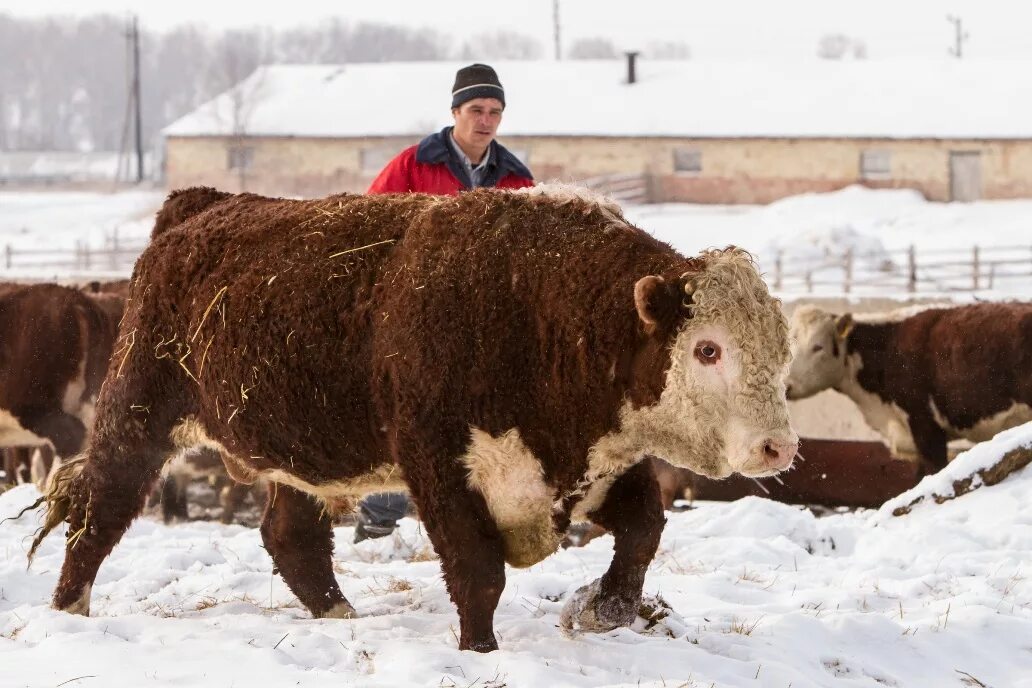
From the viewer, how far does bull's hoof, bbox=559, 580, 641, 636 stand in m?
5.09

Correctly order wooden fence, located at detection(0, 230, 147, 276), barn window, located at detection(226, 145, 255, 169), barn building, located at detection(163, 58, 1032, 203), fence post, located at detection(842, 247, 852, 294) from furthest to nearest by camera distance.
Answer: barn window, located at detection(226, 145, 255, 169) < barn building, located at detection(163, 58, 1032, 203) < wooden fence, located at detection(0, 230, 147, 276) < fence post, located at detection(842, 247, 852, 294)

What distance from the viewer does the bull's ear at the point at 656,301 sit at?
454cm

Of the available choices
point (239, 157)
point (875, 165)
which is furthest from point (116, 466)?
point (239, 157)

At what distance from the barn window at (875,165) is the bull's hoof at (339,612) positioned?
37.2m

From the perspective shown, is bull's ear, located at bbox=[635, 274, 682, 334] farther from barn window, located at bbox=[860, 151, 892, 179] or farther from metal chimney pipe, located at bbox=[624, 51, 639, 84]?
metal chimney pipe, located at bbox=[624, 51, 639, 84]

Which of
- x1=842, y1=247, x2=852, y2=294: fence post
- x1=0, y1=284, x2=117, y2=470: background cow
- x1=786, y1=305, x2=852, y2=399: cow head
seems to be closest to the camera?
x1=0, y1=284, x2=117, y2=470: background cow

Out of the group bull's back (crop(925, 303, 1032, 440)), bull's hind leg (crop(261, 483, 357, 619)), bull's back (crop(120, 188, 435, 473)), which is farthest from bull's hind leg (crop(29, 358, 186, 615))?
bull's back (crop(925, 303, 1032, 440))

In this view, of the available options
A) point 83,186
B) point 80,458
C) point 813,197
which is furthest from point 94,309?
point 83,186

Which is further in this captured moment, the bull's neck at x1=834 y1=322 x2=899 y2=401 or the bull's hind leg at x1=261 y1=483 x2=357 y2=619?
the bull's neck at x1=834 y1=322 x2=899 y2=401

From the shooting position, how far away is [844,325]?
13.1 meters

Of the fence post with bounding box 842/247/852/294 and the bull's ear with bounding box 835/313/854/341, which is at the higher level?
the fence post with bounding box 842/247/852/294

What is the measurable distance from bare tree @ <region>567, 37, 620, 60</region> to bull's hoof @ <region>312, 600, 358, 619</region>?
449 feet

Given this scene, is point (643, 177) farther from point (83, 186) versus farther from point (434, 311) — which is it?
point (434, 311)

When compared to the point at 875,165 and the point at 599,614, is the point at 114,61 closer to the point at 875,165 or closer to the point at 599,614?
the point at 875,165
